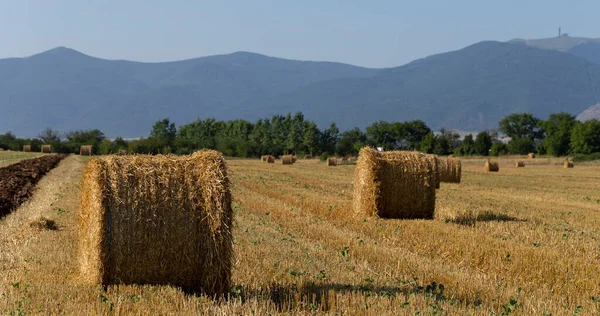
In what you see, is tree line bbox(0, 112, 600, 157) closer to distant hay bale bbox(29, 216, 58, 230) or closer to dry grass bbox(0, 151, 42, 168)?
dry grass bbox(0, 151, 42, 168)

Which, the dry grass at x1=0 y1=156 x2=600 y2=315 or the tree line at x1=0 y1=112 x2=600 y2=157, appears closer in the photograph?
the dry grass at x1=0 y1=156 x2=600 y2=315

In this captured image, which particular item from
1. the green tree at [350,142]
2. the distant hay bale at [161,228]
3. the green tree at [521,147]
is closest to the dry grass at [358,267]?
the distant hay bale at [161,228]

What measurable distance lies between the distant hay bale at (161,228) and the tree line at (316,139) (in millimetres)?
61284

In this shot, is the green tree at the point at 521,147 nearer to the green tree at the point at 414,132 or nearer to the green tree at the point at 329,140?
the green tree at the point at 329,140

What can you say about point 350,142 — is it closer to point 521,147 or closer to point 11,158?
point 521,147

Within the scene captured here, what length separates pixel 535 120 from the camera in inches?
6093

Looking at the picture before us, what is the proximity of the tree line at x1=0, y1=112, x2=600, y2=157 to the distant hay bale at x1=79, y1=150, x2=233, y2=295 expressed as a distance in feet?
201

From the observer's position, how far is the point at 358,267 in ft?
33.6

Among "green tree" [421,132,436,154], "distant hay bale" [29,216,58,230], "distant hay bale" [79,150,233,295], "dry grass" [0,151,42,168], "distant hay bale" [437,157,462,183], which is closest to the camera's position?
"distant hay bale" [79,150,233,295]

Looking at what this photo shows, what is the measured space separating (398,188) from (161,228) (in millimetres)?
8899

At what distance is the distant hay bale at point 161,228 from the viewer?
8664 millimetres

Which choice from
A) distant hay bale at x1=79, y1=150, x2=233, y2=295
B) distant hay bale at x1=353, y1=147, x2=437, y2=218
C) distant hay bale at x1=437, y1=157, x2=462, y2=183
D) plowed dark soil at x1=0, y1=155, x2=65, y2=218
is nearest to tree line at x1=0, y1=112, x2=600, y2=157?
plowed dark soil at x1=0, y1=155, x2=65, y2=218

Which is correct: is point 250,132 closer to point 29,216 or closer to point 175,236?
point 29,216

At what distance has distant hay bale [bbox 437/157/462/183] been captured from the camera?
33406 millimetres
